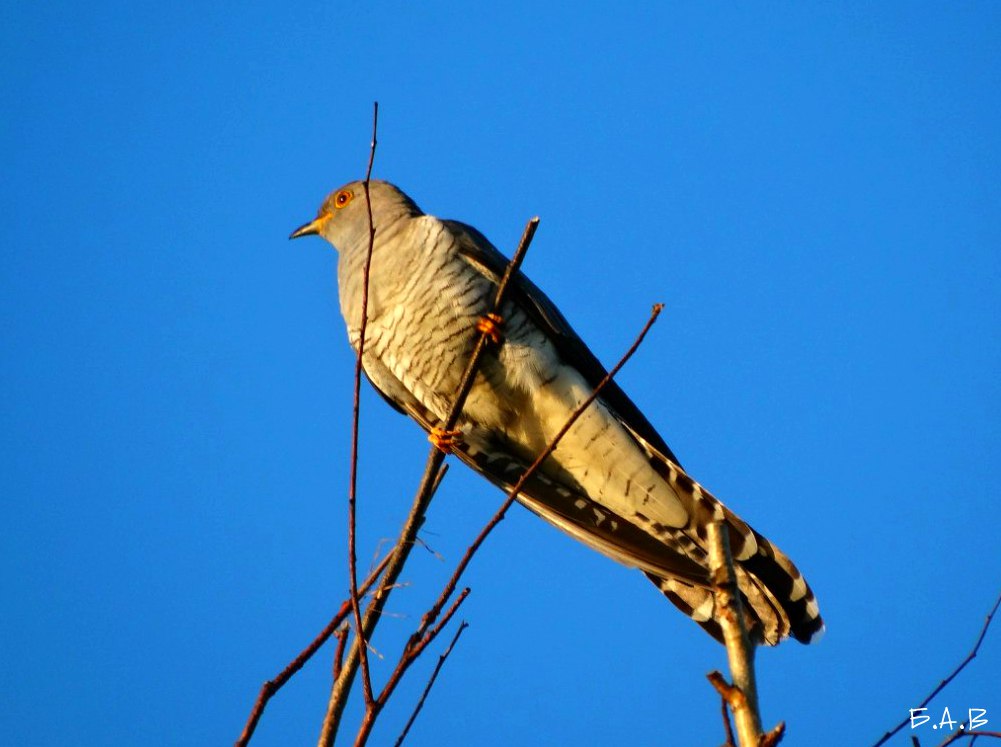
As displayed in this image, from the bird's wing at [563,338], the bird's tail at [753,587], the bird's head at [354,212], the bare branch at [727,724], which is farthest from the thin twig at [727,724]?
the bird's head at [354,212]

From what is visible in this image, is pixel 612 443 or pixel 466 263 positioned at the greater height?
pixel 466 263

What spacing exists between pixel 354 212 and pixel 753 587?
10.0ft

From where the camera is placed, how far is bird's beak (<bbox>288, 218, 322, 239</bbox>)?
19.2 ft

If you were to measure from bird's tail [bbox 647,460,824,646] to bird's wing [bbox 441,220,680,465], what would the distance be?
328 millimetres

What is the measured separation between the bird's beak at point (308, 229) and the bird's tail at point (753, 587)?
9.22 feet

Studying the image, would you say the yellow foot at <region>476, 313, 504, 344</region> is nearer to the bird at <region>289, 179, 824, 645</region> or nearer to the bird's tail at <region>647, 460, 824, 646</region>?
the bird at <region>289, 179, 824, 645</region>

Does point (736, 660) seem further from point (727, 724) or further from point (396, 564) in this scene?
point (396, 564)

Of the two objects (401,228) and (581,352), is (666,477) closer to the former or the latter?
(581,352)

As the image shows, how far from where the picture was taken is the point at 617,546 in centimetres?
399

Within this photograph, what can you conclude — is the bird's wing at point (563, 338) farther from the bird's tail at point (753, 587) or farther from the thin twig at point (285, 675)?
the thin twig at point (285, 675)

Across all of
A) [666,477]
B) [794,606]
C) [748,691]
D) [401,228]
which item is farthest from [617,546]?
[748,691]

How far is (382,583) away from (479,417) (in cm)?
196

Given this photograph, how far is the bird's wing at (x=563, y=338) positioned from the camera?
169 inches

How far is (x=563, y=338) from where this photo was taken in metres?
4.32
